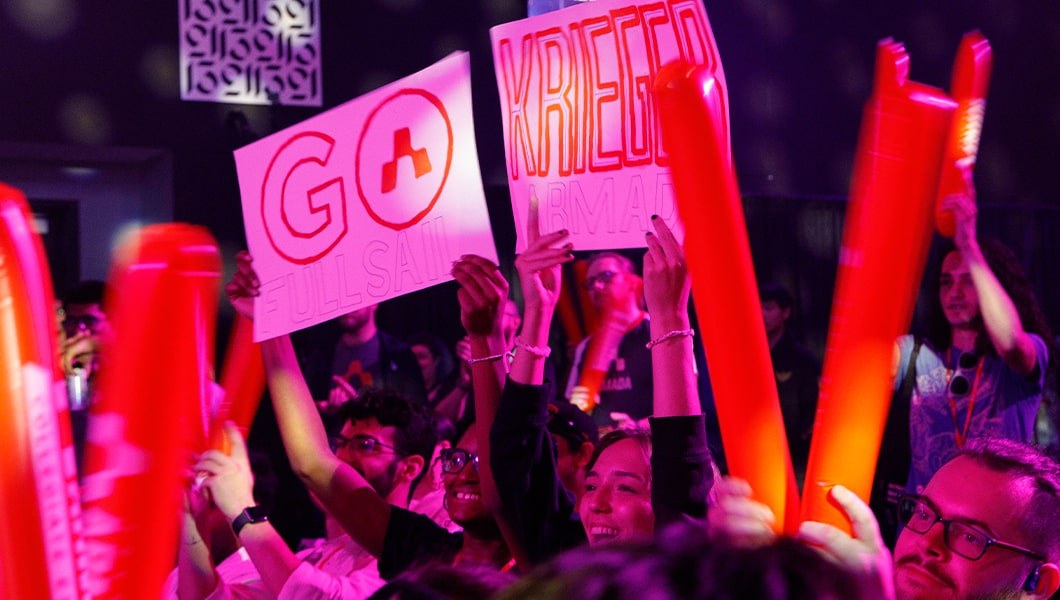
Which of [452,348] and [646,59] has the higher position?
[646,59]

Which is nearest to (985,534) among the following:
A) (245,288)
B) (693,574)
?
(693,574)

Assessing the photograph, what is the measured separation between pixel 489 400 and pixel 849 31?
6013 millimetres

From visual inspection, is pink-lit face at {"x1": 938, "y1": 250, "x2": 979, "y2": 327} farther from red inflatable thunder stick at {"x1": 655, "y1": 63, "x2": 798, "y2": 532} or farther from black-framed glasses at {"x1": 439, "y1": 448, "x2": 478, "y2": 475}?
red inflatable thunder stick at {"x1": 655, "y1": 63, "x2": 798, "y2": 532}

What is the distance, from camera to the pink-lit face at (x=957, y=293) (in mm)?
2924

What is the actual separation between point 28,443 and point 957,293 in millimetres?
2413

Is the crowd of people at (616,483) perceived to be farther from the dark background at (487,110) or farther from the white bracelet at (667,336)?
the dark background at (487,110)

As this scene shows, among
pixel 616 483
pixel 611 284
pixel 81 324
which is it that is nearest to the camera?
pixel 616 483

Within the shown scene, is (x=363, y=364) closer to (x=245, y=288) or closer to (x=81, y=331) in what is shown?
(x=81, y=331)

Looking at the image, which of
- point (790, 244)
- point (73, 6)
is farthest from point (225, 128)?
point (790, 244)

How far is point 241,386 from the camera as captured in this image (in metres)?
2.30

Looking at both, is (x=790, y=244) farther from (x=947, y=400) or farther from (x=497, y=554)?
(x=497, y=554)

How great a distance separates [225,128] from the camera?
6496 mm

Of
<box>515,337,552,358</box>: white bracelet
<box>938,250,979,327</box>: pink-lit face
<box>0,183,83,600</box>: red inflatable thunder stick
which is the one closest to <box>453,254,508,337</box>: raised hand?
<box>515,337,552,358</box>: white bracelet

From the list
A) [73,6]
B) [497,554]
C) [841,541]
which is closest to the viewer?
[841,541]
